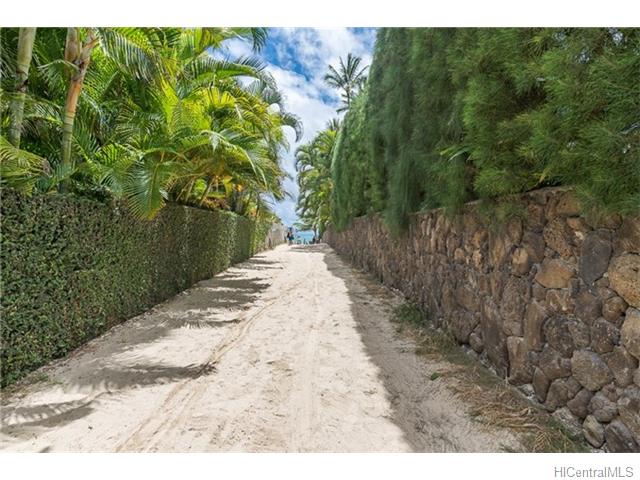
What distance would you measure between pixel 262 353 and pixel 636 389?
3.13m

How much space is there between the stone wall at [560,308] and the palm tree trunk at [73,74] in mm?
4445

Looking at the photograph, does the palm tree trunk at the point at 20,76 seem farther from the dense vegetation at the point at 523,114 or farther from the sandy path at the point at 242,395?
the dense vegetation at the point at 523,114

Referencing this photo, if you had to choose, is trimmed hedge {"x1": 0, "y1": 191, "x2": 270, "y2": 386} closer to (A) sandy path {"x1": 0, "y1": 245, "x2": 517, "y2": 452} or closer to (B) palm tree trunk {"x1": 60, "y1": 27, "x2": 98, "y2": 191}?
(A) sandy path {"x1": 0, "y1": 245, "x2": 517, "y2": 452}

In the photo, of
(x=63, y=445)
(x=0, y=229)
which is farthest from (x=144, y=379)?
(x=0, y=229)

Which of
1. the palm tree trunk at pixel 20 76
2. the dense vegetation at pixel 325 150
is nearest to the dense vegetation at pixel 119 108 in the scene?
the palm tree trunk at pixel 20 76

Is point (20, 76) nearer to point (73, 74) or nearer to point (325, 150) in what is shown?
point (73, 74)

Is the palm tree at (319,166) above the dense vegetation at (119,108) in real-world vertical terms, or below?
above

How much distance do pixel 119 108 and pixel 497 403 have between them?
6023 millimetres

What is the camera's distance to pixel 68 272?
3506 mm

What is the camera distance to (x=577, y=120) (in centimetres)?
189

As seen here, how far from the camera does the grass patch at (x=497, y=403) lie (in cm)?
213

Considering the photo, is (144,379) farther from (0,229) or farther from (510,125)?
(510,125)

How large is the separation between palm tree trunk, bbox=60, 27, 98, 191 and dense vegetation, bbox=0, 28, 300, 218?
0.01m
